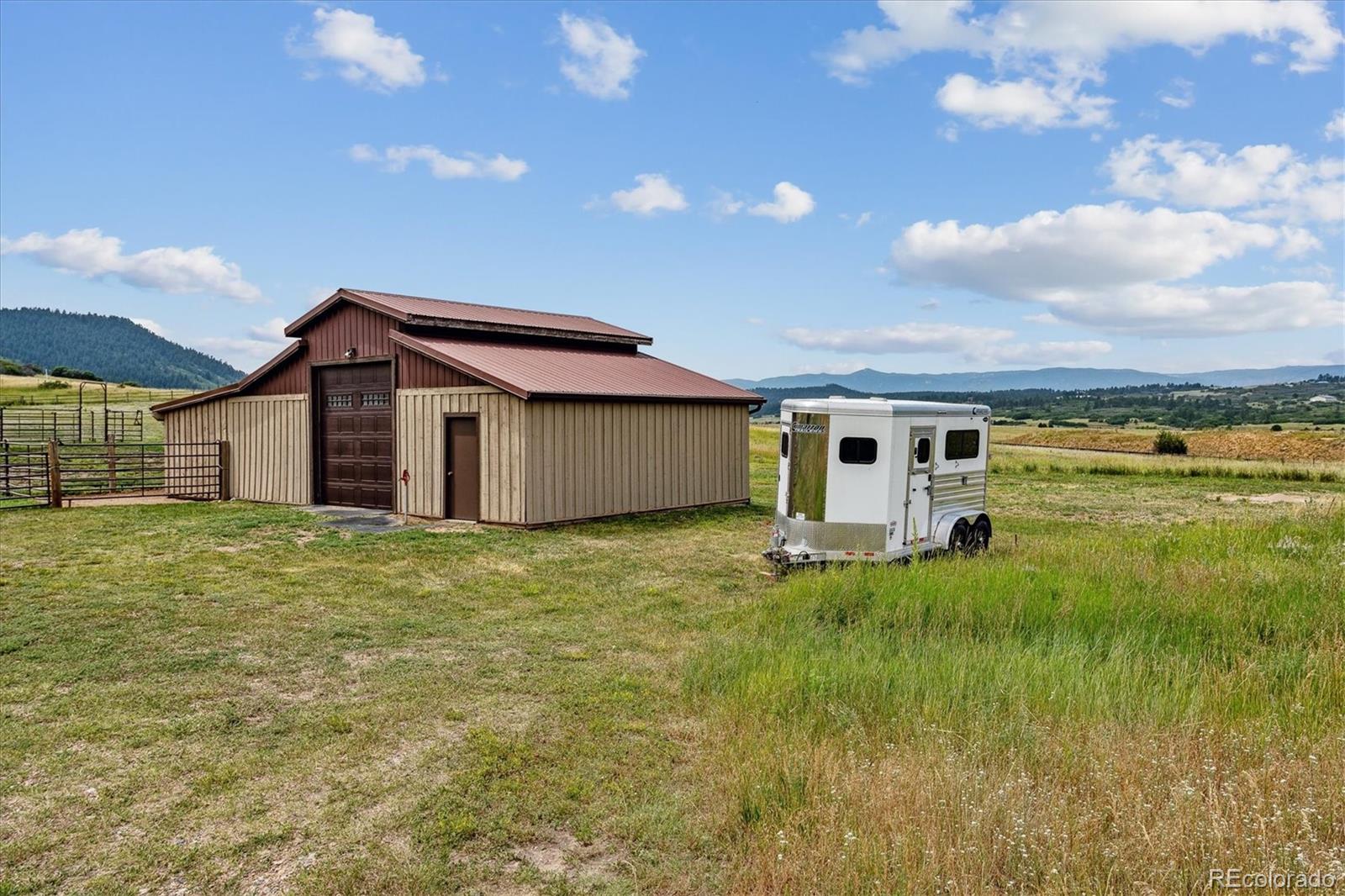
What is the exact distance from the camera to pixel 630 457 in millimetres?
19766

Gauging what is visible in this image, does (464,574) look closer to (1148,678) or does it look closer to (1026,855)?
(1148,678)

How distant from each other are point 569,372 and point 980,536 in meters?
10.2

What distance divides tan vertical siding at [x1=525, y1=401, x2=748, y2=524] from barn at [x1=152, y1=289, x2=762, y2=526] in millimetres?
38

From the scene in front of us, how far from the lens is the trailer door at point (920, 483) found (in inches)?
490

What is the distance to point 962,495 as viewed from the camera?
1388 cm

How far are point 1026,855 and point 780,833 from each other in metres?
1.16

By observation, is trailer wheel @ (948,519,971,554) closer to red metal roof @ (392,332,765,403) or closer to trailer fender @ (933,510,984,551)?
trailer fender @ (933,510,984,551)

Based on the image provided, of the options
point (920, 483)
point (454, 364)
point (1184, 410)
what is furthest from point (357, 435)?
point (1184, 410)

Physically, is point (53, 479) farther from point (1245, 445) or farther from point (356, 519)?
point (1245, 445)

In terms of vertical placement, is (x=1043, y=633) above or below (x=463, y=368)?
below

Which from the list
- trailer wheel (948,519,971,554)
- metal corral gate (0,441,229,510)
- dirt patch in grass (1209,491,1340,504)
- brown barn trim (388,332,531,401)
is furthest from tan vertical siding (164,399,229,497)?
dirt patch in grass (1209,491,1340,504)

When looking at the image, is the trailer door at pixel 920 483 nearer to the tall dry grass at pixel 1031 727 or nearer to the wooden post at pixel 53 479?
the tall dry grass at pixel 1031 727

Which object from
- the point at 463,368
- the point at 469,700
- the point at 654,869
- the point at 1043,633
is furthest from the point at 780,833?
the point at 463,368

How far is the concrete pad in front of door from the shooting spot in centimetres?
1738
